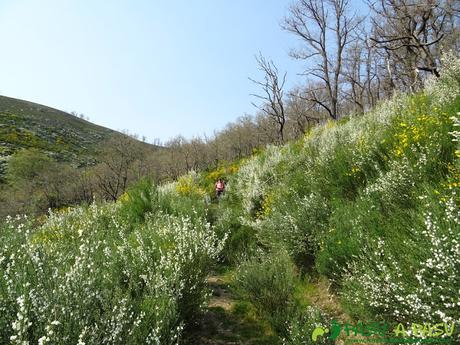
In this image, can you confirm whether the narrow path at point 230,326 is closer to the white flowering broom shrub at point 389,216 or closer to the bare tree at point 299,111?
the white flowering broom shrub at point 389,216

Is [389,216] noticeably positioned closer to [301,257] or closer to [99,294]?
[301,257]

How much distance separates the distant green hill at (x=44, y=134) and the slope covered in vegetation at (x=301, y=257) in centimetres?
4021

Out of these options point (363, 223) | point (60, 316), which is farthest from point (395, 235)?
point (60, 316)

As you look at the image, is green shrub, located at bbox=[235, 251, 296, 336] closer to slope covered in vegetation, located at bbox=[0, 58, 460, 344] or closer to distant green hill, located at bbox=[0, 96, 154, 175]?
slope covered in vegetation, located at bbox=[0, 58, 460, 344]

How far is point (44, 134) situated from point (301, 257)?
223 ft

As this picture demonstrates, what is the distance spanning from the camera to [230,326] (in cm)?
399

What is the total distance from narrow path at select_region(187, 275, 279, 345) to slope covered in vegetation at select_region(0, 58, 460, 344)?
0.20 m

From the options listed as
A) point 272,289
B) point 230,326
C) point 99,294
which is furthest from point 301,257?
point 99,294

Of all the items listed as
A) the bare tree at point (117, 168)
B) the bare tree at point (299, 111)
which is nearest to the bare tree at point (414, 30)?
the bare tree at point (299, 111)

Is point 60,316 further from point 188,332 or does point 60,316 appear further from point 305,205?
point 305,205

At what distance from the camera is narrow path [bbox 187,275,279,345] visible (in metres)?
3.60

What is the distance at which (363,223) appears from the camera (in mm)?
3715

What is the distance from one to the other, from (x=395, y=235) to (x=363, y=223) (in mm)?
650

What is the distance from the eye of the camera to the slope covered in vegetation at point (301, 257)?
2.25 metres
